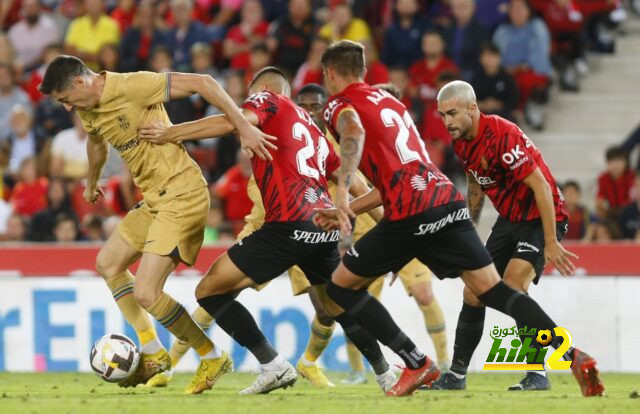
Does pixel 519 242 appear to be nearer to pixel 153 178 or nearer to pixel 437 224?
pixel 437 224

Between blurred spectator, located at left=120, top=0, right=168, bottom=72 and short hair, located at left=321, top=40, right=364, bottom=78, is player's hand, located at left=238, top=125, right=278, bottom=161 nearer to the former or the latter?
short hair, located at left=321, top=40, right=364, bottom=78

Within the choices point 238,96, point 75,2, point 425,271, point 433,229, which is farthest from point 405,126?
point 75,2

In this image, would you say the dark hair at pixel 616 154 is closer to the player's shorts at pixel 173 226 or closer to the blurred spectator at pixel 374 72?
the blurred spectator at pixel 374 72

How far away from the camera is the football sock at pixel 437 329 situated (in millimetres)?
12227

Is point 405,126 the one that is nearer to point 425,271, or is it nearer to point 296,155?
point 296,155

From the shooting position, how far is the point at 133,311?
33.4 ft

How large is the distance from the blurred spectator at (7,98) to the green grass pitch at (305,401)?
8524 mm

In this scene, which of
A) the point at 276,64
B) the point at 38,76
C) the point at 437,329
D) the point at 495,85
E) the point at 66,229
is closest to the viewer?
the point at 437,329

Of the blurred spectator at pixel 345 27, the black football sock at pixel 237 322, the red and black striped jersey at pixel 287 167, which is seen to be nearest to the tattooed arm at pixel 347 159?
the red and black striped jersey at pixel 287 167

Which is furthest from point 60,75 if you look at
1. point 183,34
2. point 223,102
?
point 183,34

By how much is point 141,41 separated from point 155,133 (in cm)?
1019

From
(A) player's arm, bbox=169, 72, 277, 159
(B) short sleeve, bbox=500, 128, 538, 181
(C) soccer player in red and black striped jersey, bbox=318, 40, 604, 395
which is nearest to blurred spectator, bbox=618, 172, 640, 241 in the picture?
(B) short sleeve, bbox=500, 128, 538, 181

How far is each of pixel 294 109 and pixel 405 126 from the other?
2.99 feet

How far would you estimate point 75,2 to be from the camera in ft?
68.6
